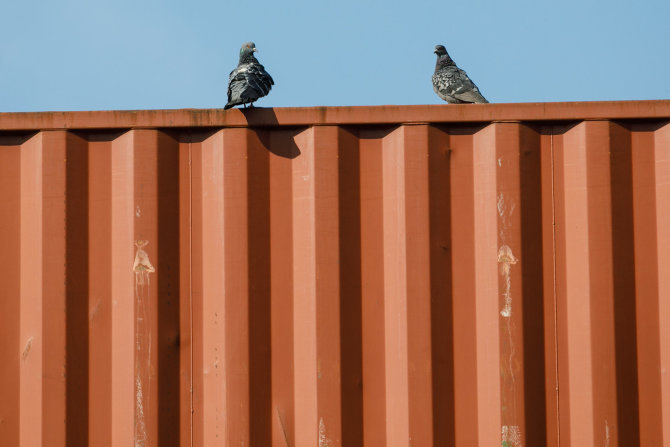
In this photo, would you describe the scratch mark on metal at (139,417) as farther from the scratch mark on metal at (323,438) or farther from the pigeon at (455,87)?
the pigeon at (455,87)

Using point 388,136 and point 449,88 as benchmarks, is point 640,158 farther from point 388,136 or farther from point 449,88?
point 449,88

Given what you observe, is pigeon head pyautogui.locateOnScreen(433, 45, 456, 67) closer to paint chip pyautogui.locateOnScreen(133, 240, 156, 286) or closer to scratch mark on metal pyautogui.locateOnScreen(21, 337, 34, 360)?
paint chip pyautogui.locateOnScreen(133, 240, 156, 286)

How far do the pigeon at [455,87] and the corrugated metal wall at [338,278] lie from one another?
2178 millimetres

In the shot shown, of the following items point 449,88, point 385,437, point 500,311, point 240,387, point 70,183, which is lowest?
point 385,437

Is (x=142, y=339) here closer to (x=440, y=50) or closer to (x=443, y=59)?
(x=443, y=59)

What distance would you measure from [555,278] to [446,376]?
722mm

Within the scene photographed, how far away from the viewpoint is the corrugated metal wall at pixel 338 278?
3.26 m

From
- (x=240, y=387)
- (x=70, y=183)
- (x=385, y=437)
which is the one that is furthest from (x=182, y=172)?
(x=385, y=437)

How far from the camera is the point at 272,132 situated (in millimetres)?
3438

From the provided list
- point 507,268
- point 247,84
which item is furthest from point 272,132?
point 507,268

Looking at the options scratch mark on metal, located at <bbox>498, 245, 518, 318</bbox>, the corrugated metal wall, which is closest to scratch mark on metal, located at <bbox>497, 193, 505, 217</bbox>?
the corrugated metal wall

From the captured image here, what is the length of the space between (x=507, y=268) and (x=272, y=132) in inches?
52.7

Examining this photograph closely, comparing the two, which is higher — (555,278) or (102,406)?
(555,278)

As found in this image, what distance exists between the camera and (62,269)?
3.31 meters
